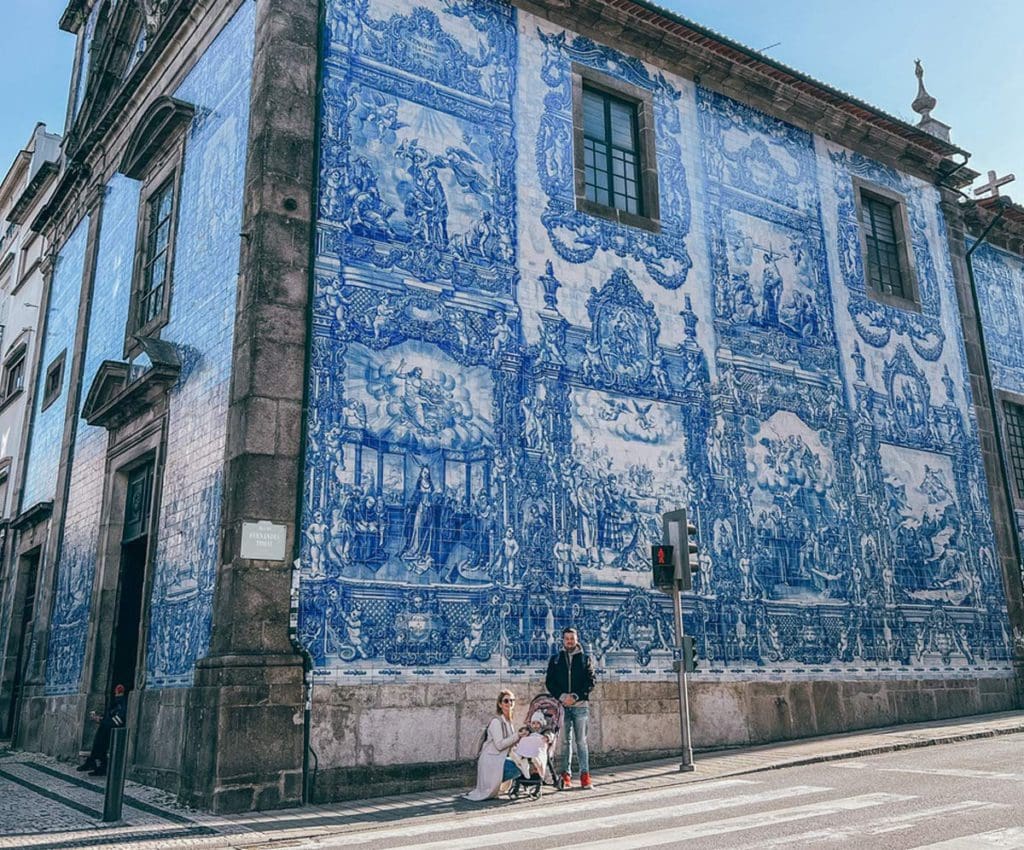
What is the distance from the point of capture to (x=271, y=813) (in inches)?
324

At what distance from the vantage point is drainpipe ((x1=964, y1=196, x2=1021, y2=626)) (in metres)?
16.1

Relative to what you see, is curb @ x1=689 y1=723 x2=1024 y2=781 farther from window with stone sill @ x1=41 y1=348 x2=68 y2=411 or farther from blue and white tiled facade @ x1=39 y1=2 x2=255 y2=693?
window with stone sill @ x1=41 y1=348 x2=68 y2=411

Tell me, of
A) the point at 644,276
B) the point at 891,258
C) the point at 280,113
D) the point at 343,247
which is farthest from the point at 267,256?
the point at 891,258

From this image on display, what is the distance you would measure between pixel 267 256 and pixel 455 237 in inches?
88.1

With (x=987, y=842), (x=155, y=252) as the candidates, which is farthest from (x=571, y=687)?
(x=155, y=252)

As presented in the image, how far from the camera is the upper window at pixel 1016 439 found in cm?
1684

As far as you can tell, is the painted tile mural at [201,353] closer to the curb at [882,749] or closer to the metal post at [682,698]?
the metal post at [682,698]

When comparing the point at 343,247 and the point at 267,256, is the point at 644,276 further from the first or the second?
the point at 267,256

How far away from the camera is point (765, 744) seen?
38.5ft

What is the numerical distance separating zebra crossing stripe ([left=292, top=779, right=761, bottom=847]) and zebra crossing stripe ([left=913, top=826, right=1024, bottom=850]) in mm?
2086

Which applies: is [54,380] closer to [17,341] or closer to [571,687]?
[17,341]

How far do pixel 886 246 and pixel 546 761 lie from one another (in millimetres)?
11077

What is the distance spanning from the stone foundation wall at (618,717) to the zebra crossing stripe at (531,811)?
1.00 m

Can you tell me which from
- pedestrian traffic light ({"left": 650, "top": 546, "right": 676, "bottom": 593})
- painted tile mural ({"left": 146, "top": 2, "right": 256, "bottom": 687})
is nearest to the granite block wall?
pedestrian traffic light ({"left": 650, "top": 546, "right": 676, "bottom": 593})
